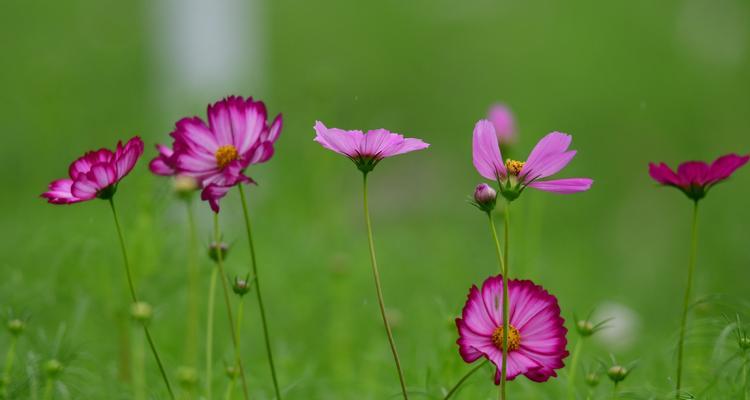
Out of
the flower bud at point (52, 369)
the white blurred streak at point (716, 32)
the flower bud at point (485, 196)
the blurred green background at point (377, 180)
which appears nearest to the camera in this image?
the flower bud at point (485, 196)

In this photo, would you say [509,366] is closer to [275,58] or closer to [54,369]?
[54,369]

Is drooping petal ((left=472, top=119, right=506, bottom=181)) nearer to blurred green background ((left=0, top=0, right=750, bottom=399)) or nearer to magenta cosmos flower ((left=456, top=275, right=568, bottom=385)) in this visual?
magenta cosmos flower ((left=456, top=275, right=568, bottom=385))

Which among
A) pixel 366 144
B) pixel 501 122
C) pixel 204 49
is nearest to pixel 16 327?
pixel 366 144

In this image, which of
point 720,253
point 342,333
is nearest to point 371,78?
point 720,253

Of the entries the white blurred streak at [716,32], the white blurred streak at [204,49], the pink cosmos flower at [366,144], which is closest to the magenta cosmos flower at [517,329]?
the pink cosmos flower at [366,144]

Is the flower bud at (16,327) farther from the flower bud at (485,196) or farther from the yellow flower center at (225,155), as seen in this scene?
the flower bud at (485,196)
